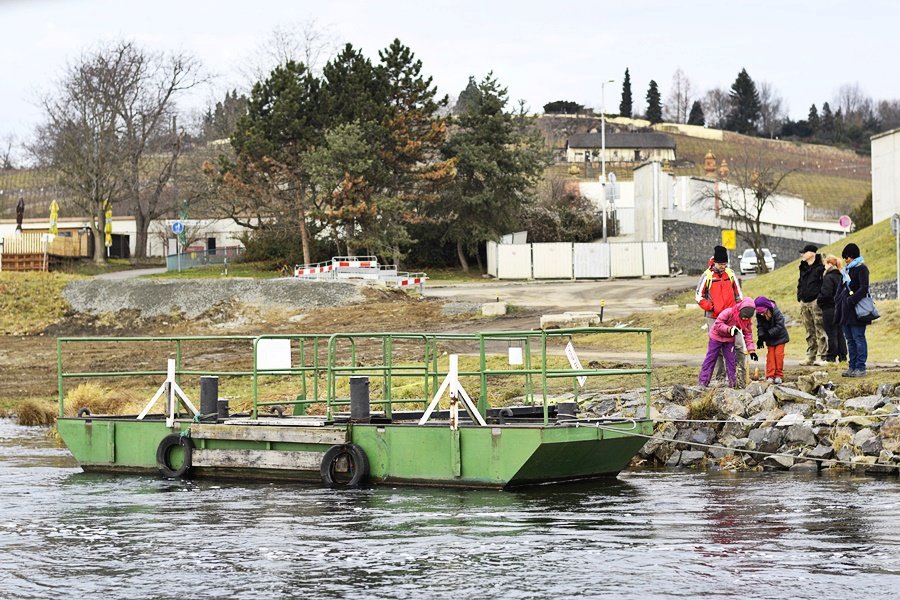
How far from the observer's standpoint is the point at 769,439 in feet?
64.8

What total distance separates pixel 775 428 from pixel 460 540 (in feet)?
23.7

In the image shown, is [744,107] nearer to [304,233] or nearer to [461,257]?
[461,257]

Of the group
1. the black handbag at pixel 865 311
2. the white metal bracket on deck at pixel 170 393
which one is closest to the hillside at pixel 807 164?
the black handbag at pixel 865 311

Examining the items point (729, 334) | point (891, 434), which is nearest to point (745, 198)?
point (729, 334)

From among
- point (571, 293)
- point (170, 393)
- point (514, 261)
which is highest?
point (514, 261)

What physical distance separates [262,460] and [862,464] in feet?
27.2

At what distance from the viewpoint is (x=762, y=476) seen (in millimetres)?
18844

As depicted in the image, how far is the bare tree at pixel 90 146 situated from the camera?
2968 inches

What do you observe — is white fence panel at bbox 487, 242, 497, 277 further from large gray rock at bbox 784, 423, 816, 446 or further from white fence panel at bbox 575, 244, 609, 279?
large gray rock at bbox 784, 423, 816, 446

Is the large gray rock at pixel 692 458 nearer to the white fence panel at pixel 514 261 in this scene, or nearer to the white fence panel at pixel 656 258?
the white fence panel at pixel 514 261

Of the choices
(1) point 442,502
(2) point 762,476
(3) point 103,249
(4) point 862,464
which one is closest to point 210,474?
(1) point 442,502

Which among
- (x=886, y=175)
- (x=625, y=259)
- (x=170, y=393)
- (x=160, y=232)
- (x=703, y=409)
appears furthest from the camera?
(x=160, y=232)

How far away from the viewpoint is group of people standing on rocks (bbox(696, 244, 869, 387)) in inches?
805

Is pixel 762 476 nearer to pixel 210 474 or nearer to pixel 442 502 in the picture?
pixel 442 502
